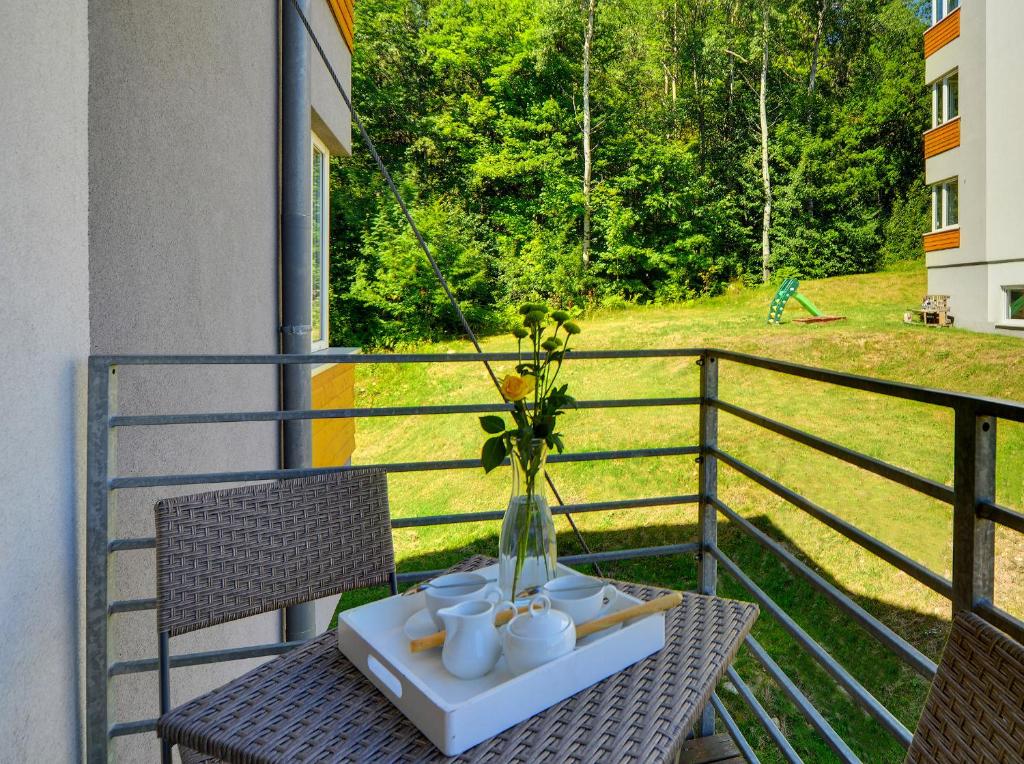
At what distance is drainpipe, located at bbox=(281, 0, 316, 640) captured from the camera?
9.39 ft

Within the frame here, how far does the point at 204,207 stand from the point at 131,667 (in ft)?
4.21

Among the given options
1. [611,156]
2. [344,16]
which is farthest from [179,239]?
[611,156]

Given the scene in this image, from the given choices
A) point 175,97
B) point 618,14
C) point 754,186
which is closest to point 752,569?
point 175,97

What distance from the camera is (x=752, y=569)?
17.1 ft

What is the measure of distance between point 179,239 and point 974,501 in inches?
72.4

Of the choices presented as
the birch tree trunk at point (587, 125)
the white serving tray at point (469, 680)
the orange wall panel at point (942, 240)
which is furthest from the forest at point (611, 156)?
the white serving tray at point (469, 680)

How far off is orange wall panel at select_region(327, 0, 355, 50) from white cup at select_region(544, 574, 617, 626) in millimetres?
3707

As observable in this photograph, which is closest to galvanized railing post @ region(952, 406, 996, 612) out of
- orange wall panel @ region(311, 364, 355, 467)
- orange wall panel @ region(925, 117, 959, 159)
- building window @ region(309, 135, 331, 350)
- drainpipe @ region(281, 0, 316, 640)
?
drainpipe @ region(281, 0, 316, 640)

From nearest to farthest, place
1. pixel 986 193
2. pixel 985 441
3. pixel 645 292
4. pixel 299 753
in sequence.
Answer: pixel 299 753, pixel 985 441, pixel 986 193, pixel 645 292

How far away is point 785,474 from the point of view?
249 inches

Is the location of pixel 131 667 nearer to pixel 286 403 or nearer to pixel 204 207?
pixel 204 207

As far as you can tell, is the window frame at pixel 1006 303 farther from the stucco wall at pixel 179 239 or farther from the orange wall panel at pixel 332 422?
the stucco wall at pixel 179 239

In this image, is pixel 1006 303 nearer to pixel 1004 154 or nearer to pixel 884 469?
pixel 1004 154

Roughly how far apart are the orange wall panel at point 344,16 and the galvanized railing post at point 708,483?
3.02 meters
